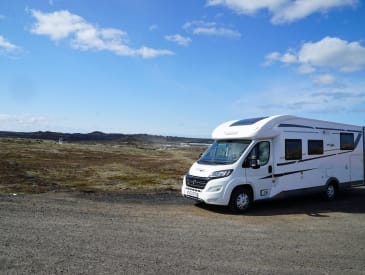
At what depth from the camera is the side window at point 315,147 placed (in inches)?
554

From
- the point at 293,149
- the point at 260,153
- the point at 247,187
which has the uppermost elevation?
the point at 293,149

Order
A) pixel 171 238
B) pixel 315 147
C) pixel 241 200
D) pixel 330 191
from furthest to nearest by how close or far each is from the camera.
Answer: pixel 330 191 < pixel 315 147 < pixel 241 200 < pixel 171 238

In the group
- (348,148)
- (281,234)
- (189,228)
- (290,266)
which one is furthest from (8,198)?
(348,148)

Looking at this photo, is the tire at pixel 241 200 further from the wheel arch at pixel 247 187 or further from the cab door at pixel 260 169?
the cab door at pixel 260 169

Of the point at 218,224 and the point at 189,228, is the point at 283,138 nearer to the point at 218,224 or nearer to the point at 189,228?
the point at 218,224

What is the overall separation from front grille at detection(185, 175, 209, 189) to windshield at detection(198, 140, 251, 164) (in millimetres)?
735

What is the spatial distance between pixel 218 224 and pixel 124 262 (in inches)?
158

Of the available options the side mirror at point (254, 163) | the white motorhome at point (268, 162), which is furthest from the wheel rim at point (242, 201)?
the side mirror at point (254, 163)

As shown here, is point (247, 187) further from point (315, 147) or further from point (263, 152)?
point (315, 147)

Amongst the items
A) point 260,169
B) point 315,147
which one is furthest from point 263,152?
point 315,147

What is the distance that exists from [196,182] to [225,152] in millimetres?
1468

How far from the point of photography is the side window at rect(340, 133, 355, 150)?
15422 mm

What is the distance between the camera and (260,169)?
41.1 ft

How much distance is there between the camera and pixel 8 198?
12.7 metres
